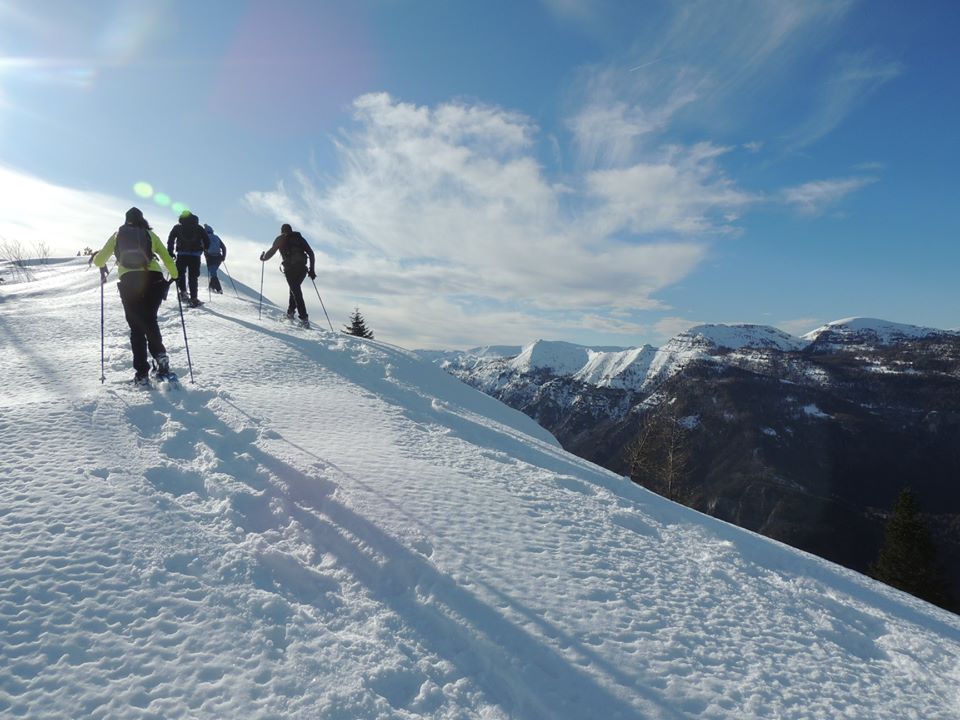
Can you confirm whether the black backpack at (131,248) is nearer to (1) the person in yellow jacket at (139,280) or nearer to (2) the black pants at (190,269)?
(1) the person in yellow jacket at (139,280)

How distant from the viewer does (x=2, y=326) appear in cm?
1243

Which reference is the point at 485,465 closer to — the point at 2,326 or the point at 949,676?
the point at 949,676

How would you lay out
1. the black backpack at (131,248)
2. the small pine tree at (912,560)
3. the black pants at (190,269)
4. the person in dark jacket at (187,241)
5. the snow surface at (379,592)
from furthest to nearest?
the small pine tree at (912,560)
the black pants at (190,269)
the person in dark jacket at (187,241)
the black backpack at (131,248)
the snow surface at (379,592)

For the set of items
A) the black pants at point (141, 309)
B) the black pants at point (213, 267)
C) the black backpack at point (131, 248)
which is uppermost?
the black pants at point (213, 267)

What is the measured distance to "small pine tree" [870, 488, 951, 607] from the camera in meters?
35.2

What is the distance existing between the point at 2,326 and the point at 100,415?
9.43 meters

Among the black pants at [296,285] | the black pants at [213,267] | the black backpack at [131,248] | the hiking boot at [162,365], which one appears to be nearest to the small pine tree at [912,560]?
the black pants at [296,285]

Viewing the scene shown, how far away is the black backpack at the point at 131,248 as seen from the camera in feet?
26.8

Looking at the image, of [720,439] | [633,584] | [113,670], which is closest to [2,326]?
[113,670]

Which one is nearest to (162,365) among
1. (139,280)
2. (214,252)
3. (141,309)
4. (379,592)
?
(141,309)

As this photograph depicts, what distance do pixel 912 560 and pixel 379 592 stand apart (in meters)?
47.2

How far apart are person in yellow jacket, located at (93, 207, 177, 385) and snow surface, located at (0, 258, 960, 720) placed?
1.02 m

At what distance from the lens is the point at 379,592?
4.23 meters

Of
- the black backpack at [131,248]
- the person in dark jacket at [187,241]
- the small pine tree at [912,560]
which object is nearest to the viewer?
the black backpack at [131,248]
